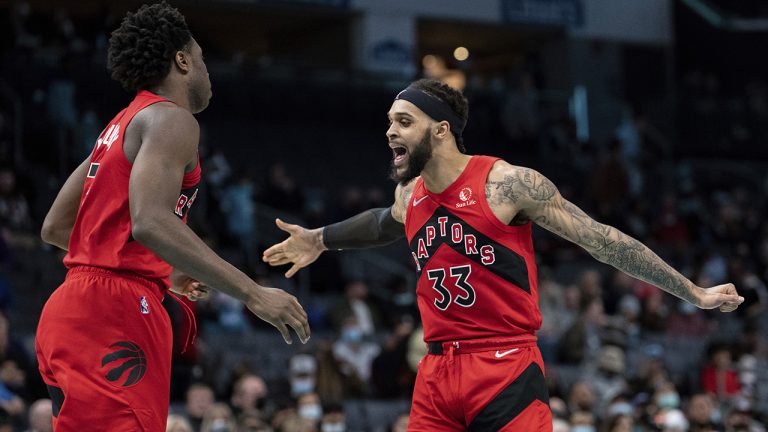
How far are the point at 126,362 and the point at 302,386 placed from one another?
784 centimetres

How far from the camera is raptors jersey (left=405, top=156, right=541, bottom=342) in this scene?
539cm

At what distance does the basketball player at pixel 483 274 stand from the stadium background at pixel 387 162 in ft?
17.0

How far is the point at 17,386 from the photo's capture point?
34.3ft

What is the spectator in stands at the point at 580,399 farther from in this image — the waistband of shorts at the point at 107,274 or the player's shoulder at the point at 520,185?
the waistband of shorts at the point at 107,274

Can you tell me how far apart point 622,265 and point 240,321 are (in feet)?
29.4

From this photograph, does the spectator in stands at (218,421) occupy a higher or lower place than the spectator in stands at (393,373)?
higher

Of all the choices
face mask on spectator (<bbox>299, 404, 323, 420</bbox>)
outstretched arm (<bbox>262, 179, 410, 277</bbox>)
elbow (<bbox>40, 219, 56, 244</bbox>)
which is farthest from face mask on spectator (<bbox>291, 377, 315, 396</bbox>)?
elbow (<bbox>40, 219, 56, 244</bbox>)

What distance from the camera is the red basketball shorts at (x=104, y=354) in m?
4.38

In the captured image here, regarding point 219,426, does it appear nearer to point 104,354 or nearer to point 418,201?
point 418,201

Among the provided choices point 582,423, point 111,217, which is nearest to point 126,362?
point 111,217

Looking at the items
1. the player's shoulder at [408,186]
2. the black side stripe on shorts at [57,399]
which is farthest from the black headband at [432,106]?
the black side stripe on shorts at [57,399]

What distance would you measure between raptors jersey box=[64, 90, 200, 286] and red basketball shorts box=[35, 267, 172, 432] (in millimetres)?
57

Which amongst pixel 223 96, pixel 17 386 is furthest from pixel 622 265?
pixel 223 96

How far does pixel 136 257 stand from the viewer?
456 cm
